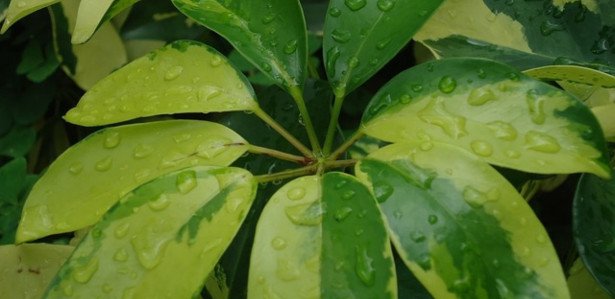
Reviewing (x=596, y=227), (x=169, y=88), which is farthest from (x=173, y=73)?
(x=596, y=227)

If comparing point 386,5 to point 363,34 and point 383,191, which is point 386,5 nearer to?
point 363,34

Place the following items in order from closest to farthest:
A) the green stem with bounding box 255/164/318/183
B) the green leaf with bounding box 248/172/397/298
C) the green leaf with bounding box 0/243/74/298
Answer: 1. the green leaf with bounding box 248/172/397/298
2. the green stem with bounding box 255/164/318/183
3. the green leaf with bounding box 0/243/74/298

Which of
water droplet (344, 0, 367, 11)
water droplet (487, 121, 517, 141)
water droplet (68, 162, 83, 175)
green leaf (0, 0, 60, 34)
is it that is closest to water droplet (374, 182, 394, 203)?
water droplet (487, 121, 517, 141)

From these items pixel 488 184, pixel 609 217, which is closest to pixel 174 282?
pixel 488 184

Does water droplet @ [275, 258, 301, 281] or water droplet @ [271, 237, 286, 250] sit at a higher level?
water droplet @ [271, 237, 286, 250]

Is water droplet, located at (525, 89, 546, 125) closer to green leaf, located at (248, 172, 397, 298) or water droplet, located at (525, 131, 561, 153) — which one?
water droplet, located at (525, 131, 561, 153)

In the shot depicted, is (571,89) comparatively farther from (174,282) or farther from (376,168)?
(174,282)
